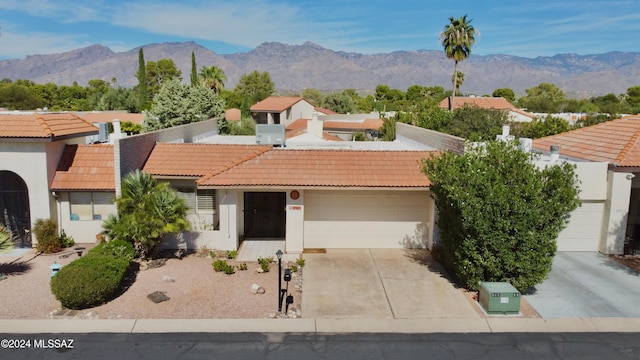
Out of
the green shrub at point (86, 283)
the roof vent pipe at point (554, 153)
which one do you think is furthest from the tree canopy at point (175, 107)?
the roof vent pipe at point (554, 153)

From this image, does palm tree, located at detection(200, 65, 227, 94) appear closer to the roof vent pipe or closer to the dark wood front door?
the dark wood front door

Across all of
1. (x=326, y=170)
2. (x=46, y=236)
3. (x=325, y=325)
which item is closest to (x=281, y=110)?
(x=326, y=170)

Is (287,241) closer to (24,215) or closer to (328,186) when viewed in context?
(328,186)

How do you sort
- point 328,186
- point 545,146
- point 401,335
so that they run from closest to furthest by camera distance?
point 401,335
point 328,186
point 545,146

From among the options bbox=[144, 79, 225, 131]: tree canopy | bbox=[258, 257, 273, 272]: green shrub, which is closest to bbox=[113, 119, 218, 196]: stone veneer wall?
bbox=[258, 257, 273, 272]: green shrub

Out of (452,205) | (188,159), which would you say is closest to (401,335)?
(452,205)
